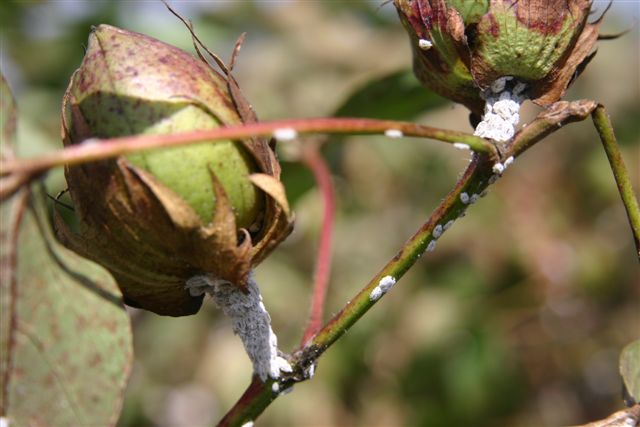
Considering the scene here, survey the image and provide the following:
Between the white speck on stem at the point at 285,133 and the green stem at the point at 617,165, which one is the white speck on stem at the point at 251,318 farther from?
the green stem at the point at 617,165

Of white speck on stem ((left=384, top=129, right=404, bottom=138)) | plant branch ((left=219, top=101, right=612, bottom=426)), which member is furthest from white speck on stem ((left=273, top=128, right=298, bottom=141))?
plant branch ((left=219, top=101, right=612, bottom=426))

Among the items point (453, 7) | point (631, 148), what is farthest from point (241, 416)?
point (631, 148)

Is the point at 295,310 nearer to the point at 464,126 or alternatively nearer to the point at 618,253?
the point at 464,126

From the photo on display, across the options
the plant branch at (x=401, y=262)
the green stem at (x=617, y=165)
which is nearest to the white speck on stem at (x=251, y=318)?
the plant branch at (x=401, y=262)

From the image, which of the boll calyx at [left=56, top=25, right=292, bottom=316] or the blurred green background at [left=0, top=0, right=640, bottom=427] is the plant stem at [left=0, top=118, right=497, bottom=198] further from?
the blurred green background at [left=0, top=0, right=640, bottom=427]

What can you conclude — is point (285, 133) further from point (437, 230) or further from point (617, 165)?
point (617, 165)

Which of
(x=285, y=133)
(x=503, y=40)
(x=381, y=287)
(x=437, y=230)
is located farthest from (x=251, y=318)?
(x=503, y=40)
